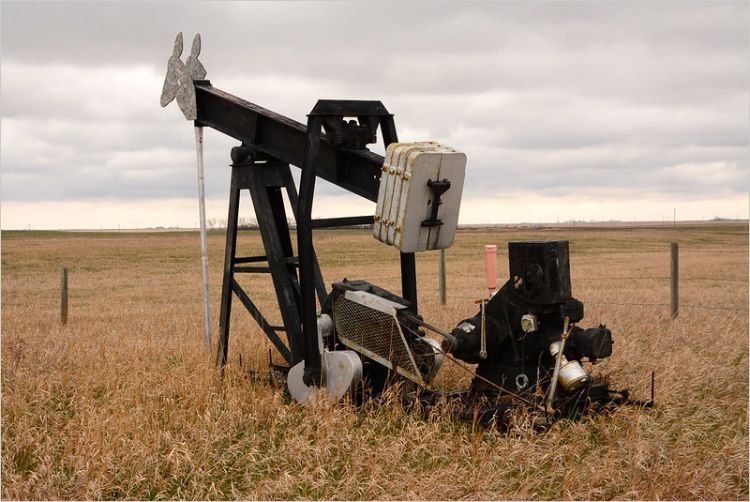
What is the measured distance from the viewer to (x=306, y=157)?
746 cm

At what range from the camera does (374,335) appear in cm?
750

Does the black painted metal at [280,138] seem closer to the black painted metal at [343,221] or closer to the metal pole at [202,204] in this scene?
the metal pole at [202,204]

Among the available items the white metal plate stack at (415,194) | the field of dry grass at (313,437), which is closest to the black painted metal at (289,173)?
the white metal plate stack at (415,194)

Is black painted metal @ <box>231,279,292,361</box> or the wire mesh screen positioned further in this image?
black painted metal @ <box>231,279,292,361</box>

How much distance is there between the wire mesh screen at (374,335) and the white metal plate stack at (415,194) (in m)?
0.79

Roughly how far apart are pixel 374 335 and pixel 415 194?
1.50 metres

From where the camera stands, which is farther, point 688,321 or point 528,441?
point 688,321

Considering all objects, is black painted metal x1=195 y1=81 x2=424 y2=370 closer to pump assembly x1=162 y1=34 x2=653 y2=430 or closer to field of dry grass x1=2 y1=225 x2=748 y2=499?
pump assembly x1=162 y1=34 x2=653 y2=430

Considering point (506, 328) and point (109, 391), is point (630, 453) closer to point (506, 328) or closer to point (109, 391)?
point (506, 328)

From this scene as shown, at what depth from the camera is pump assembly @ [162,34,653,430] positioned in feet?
22.2

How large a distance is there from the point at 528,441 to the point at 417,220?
208cm

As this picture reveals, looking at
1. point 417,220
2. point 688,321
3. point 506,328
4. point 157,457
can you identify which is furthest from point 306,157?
point 688,321

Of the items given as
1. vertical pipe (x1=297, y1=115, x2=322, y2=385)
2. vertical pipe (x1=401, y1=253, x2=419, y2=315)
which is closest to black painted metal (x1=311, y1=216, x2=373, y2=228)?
vertical pipe (x1=297, y1=115, x2=322, y2=385)

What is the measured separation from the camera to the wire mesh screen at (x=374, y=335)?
722 cm
